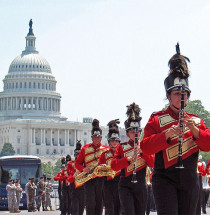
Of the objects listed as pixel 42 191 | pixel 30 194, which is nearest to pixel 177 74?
pixel 30 194

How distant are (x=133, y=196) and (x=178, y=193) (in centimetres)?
412

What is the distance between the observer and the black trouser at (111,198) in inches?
682

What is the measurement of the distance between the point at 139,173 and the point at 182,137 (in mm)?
5079

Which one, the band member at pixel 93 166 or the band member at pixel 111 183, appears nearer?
the band member at pixel 111 183

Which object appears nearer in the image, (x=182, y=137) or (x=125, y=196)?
(x=182, y=137)

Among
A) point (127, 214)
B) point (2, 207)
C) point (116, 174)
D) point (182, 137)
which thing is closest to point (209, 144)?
point (182, 137)

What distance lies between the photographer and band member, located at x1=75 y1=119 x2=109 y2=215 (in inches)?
716

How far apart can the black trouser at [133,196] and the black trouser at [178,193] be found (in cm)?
376

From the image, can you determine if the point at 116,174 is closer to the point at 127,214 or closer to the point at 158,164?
the point at 127,214

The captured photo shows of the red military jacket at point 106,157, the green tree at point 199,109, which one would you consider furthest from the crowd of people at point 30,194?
the green tree at point 199,109

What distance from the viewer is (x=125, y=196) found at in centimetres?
1444

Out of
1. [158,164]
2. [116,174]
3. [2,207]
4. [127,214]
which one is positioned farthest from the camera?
[2,207]

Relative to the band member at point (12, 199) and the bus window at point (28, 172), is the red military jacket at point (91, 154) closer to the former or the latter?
the band member at point (12, 199)

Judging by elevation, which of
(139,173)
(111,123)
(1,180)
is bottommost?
(139,173)
